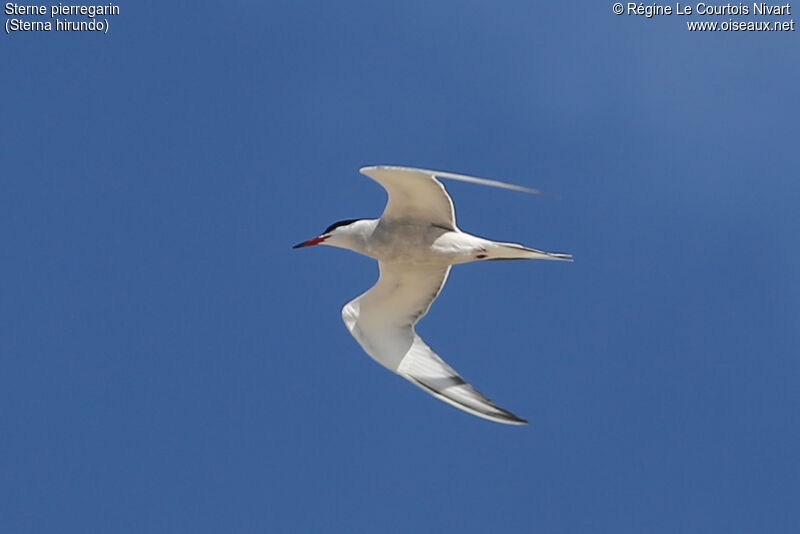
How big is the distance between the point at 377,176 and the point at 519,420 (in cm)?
267

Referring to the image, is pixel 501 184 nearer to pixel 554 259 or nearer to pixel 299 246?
pixel 554 259

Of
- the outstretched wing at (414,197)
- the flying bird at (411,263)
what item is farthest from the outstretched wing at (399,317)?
the outstretched wing at (414,197)

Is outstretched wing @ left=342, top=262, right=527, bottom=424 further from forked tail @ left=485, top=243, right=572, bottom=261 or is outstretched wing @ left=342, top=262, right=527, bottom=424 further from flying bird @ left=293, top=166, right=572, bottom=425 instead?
forked tail @ left=485, top=243, right=572, bottom=261

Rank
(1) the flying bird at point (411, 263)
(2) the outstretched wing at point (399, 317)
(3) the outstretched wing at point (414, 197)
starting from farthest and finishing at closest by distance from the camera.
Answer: (2) the outstretched wing at point (399, 317), (1) the flying bird at point (411, 263), (3) the outstretched wing at point (414, 197)

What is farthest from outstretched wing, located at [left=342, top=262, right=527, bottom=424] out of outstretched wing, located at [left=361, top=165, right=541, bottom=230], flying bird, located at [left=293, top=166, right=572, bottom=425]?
outstretched wing, located at [left=361, top=165, right=541, bottom=230]

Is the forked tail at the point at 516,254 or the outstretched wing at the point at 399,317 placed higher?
the forked tail at the point at 516,254

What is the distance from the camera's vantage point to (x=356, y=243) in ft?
37.0

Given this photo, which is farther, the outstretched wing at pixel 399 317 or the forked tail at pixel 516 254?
the outstretched wing at pixel 399 317

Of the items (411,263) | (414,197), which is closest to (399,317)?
(411,263)

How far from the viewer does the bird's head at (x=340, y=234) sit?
1131 centimetres

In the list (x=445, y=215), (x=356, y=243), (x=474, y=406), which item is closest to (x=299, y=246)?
(x=356, y=243)

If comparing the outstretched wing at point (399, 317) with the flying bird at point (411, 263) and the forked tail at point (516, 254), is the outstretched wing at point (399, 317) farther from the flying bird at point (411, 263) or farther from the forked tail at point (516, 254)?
the forked tail at point (516, 254)

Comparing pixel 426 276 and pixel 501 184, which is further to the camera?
pixel 426 276

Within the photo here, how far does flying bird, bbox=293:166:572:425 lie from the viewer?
34.2ft
